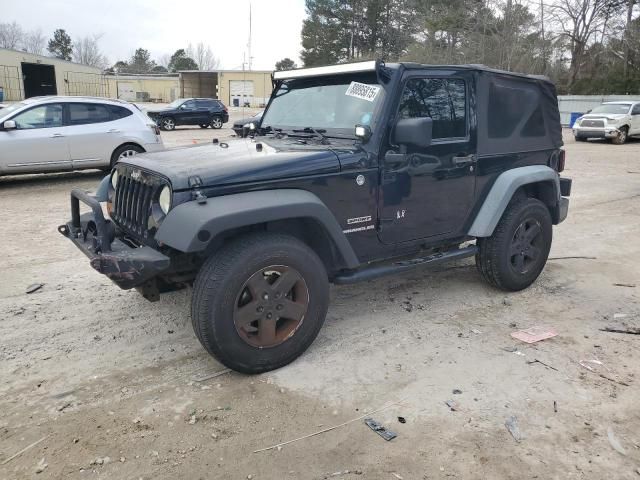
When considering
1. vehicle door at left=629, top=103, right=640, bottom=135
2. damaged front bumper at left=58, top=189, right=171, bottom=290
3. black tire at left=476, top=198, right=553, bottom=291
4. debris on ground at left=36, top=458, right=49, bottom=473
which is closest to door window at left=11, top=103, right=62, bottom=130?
damaged front bumper at left=58, top=189, right=171, bottom=290

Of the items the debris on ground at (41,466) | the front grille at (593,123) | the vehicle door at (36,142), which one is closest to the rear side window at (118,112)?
the vehicle door at (36,142)

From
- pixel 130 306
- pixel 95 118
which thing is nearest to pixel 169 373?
pixel 130 306

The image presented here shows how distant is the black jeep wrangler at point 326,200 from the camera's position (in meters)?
3.18

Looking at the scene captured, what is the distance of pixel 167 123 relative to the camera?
24.8 meters

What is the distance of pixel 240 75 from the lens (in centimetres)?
5912

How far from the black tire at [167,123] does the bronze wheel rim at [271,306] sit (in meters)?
23.1

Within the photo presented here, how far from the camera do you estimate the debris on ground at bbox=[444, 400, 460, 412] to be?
10.3 ft

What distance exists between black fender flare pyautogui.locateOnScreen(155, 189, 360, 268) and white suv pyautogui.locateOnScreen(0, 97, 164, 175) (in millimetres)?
7138

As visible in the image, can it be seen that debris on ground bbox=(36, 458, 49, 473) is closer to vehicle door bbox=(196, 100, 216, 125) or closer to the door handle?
the door handle

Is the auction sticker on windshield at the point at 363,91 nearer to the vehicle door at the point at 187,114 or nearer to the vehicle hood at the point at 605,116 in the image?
the vehicle hood at the point at 605,116

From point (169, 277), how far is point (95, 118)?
813 centimetres

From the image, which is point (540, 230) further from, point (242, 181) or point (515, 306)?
point (242, 181)

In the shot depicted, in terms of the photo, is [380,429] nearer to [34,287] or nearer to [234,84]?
[34,287]

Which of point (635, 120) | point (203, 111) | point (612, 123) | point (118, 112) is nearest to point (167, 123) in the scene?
point (203, 111)
